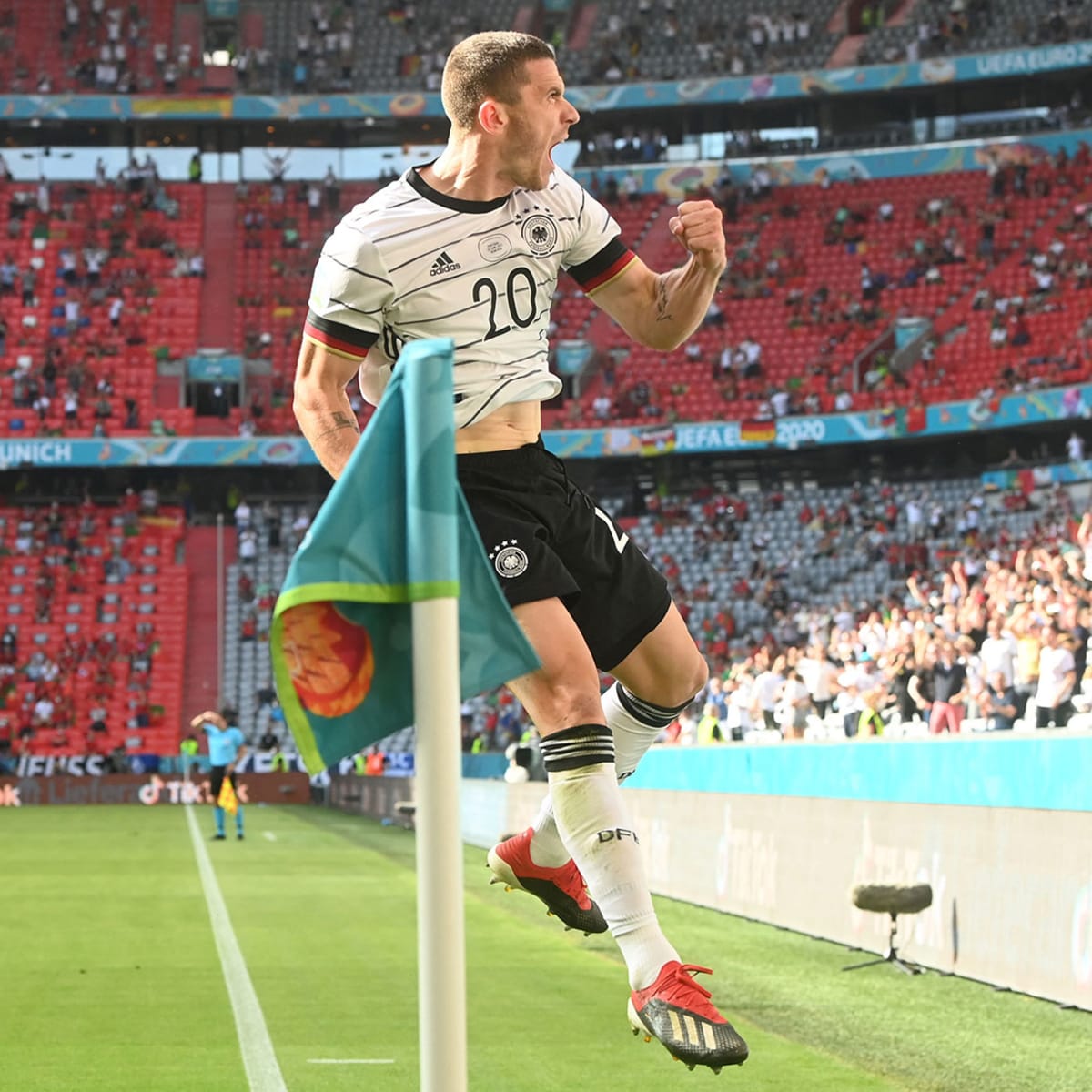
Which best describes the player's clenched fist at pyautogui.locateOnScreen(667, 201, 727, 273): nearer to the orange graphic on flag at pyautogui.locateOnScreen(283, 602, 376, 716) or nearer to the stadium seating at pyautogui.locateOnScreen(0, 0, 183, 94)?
the orange graphic on flag at pyautogui.locateOnScreen(283, 602, 376, 716)

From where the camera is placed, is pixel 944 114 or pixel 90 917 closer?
pixel 90 917

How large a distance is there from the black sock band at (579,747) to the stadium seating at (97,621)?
36622 millimetres

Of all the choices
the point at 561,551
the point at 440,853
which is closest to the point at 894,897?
the point at 561,551

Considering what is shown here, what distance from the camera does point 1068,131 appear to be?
4469cm

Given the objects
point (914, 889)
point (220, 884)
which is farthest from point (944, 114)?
point (914, 889)

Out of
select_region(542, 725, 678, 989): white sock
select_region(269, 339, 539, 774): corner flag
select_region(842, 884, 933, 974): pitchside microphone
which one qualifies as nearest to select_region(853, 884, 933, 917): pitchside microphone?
select_region(842, 884, 933, 974): pitchside microphone

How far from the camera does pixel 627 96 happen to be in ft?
160

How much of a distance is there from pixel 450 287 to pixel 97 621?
1540 inches

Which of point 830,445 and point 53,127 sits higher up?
point 53,127

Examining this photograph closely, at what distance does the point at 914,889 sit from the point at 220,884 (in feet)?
27.7

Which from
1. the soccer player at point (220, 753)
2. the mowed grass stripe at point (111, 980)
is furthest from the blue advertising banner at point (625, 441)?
the mowed grass stripe at point (111, 980)

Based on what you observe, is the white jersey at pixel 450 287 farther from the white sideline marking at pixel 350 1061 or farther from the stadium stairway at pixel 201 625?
the stadium stairway at pixel 201 625

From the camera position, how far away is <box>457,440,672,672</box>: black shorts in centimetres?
435

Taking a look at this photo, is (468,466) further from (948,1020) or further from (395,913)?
(395,913)
